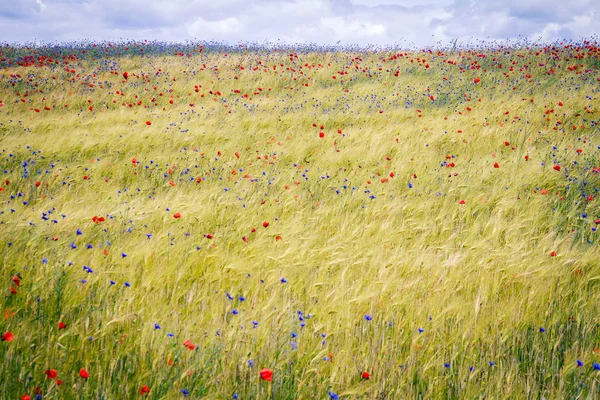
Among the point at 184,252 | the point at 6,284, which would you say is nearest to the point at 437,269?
the point at 184,252

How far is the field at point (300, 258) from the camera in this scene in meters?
1.59

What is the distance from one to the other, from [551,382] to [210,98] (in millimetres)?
9374

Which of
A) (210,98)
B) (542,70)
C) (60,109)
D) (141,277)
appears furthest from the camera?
(542,70)

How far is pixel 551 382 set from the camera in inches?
64.3

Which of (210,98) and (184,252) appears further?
(210,98)

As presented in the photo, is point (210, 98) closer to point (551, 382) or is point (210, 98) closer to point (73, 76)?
point (73, 76)

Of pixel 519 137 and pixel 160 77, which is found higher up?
pixel 160 77

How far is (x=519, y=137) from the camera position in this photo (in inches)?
226

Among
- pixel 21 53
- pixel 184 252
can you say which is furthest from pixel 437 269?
pixel 21 53

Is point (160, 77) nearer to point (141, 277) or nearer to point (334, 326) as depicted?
point (141, 277)

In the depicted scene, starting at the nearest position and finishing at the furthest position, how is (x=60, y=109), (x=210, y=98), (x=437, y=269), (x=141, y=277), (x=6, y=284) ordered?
(x=6, y=284) → (x=141, y=277) → (x=437, y=269) → (x=60, y=109) → (x=210, y=98)

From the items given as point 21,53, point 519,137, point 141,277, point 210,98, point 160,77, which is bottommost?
point 141,277

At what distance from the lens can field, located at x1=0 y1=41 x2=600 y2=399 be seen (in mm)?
1587

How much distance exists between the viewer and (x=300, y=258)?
2.56m
